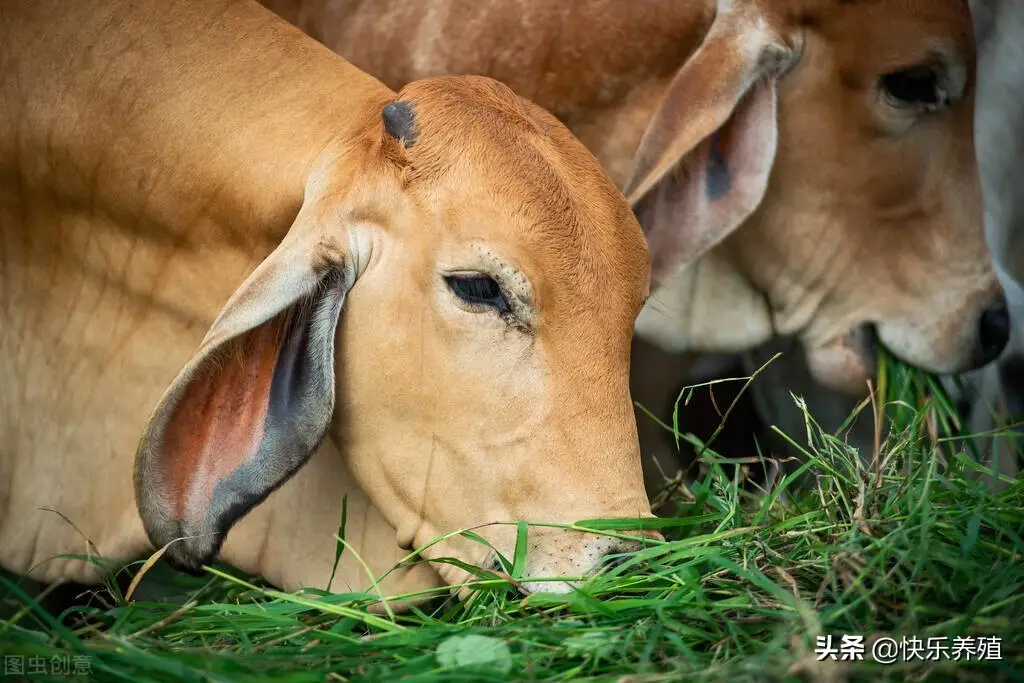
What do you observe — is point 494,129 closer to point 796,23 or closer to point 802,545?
point 802,545

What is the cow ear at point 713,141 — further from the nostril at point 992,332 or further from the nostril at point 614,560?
the nostril at point 614,560

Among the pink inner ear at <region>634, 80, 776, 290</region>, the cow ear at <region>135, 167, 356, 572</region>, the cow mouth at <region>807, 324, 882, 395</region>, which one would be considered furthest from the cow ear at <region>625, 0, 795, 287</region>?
the cow ear at <region>135, 167, 356, 572</region>

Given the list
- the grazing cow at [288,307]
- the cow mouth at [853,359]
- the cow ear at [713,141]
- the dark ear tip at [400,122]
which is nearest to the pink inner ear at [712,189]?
the cow ear at [713,141]

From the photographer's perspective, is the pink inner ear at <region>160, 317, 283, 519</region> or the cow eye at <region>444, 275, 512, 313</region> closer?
the cow eye at <region>444, 275, 512, 313</region>

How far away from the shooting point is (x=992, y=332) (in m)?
3.58

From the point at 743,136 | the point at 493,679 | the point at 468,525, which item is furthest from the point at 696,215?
the point at 493,679

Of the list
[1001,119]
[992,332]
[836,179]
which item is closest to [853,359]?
[992,332]

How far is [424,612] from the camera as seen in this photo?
101 inches

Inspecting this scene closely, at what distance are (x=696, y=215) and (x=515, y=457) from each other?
1241mm

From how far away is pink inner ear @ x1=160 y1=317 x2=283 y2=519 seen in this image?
8.11ft

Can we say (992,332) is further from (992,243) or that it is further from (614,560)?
(614,560)

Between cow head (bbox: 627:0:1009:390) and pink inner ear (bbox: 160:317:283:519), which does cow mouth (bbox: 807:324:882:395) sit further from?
pink inner ear (bbox: 160:317:283:519)

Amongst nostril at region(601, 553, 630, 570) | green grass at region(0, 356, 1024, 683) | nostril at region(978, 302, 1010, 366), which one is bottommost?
green grass at region(0, 356, 1024, 683)

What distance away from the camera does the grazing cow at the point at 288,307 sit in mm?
2336
